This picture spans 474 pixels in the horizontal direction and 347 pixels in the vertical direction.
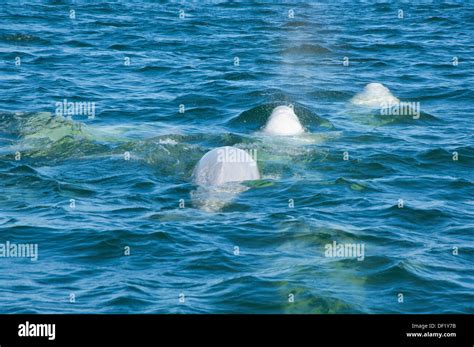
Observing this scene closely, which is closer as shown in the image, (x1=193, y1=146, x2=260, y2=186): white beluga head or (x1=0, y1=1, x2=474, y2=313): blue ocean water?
(x1=0, y1=1, x2=474, y2=313): blue ocean water

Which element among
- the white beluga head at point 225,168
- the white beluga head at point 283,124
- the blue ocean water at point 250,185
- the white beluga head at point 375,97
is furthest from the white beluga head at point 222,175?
the white beluga head at point 375,97

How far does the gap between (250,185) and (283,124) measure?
13.3 feet

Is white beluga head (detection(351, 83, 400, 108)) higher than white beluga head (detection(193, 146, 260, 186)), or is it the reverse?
white beluga head (detection(351, 83, 400, 108))

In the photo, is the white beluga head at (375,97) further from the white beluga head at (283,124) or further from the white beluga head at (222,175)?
the white beluga head at (222,175)

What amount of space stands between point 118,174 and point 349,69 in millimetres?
12725

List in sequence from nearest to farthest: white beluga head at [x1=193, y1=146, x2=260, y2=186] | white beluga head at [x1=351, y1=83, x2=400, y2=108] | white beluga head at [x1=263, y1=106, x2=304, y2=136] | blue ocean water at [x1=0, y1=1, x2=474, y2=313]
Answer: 1. blue ocean water at [x1=0, y1=1, x2=474, y2=313]
2. white beluga head at [x1=193, y1=146, x2=260, y2=186]
3. white beluga head at [x1=263, y1=106, x2=304, y2=136]
4. white beluga head at [x1=351, y1=83, x2=400, y2=108]

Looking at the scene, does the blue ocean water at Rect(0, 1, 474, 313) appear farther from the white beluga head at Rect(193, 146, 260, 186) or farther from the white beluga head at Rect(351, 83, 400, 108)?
the white beluga head at Rect(351, 83, 400, 108)

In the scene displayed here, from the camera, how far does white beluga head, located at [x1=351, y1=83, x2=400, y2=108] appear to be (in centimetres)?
2512

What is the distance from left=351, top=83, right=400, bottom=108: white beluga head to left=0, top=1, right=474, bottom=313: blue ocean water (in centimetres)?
45

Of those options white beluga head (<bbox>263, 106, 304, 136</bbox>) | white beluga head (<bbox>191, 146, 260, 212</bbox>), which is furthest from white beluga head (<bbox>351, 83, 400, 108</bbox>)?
white beluga head (<bbox>191, 146, 260, 212</bbox>)

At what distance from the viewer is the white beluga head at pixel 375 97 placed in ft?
82.4

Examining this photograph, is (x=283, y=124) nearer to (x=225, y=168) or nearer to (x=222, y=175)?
(x=225, y=168)

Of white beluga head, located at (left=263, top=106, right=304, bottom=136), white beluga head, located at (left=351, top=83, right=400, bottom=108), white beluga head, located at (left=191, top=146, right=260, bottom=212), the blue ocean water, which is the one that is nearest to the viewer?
the blue ocean water
